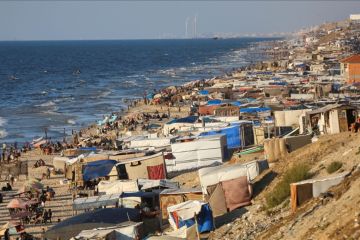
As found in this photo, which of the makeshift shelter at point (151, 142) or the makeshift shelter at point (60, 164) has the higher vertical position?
the makeshift shelter at point (151, 142)

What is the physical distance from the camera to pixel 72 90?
3263 inches

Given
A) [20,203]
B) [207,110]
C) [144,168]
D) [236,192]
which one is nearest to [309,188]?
[236,192]

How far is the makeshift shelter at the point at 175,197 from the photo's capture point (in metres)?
18.1

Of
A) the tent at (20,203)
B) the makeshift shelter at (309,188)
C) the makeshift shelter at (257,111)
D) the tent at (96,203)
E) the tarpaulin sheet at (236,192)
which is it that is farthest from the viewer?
the makeshift shelter at (257,111)

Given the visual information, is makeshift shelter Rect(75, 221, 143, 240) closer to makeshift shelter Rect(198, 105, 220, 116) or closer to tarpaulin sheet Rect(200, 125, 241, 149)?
tarpaulin sheet Rect(200, 125, 241, 149)

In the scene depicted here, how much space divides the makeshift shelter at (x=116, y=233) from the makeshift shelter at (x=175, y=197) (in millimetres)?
2356

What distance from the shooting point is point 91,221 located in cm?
1670

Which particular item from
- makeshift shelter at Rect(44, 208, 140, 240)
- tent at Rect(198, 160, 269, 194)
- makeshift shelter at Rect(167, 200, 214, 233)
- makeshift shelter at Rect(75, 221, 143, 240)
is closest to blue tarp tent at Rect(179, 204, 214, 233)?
makeshift shelter at Rect(167, 200, 214, 233)

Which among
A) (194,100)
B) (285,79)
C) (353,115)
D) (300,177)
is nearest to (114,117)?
(194,100)

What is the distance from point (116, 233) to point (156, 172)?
9268 mm

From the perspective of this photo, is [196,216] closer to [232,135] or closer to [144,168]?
[144,168]

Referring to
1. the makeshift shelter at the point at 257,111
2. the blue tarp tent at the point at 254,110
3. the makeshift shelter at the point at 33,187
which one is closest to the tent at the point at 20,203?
the makeshift shelter at the point at 33,187

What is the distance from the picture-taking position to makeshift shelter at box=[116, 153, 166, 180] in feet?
80.2

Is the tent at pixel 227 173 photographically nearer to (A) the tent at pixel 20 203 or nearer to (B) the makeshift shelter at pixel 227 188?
(B) the makeshift shelter at pixel 227 188
